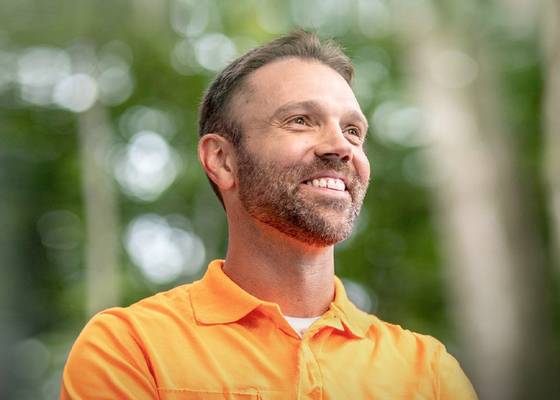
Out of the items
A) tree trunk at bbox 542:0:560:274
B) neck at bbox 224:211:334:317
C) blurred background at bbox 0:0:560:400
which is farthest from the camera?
blurred background at bbox 0:0:560:400

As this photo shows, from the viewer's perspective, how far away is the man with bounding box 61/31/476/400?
3.35 ft

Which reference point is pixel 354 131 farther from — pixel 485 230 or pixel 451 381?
pixel 485 230

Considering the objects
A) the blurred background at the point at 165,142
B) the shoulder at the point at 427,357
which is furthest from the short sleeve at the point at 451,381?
the blurred background at the point at 165,142

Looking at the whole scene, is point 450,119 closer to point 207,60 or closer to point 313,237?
point 313,237

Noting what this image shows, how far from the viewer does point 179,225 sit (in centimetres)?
717

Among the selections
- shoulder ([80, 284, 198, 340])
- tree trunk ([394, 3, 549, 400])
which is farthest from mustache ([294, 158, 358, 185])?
tree trunk ([394, 3, 549, 400])

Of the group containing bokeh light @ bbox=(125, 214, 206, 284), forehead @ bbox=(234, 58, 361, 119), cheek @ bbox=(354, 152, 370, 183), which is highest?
forehead @ bbox=(234, 58, 361, 119)

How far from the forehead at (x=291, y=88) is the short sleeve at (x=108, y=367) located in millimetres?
304

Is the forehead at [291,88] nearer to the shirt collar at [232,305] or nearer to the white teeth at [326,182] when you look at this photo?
the white teeth at [326,182]

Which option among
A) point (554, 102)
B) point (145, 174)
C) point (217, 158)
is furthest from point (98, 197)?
point (217, 158)

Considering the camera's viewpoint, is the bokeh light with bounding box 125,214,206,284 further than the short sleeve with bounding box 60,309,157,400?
Yes

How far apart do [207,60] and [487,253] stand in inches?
151

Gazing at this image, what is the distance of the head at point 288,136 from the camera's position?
1.07 metres

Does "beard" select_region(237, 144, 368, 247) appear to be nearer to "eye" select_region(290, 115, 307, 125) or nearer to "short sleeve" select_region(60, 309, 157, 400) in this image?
"eye" select_region(290, 115, 307, 125)
